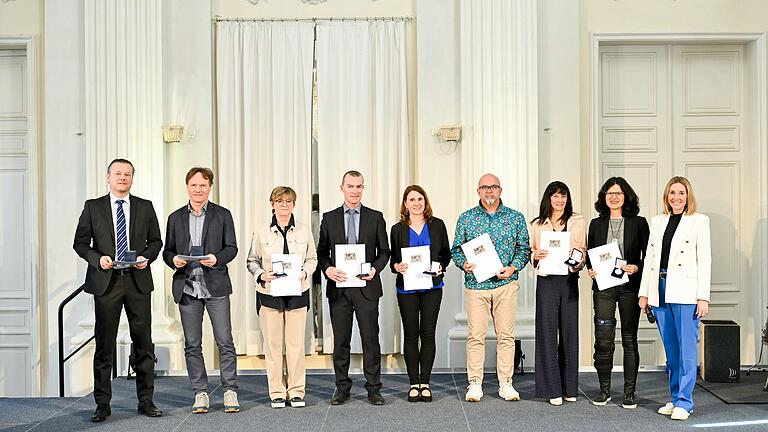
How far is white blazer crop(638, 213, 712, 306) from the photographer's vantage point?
5570 mm

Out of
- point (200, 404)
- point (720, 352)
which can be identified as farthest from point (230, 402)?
point (720, 352)

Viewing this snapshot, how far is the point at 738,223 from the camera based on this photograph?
315 inches

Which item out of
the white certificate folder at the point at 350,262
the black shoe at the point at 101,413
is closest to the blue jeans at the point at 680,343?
the white certificate folder at the point at 350,262

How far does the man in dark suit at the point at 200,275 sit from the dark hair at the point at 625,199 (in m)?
2.70

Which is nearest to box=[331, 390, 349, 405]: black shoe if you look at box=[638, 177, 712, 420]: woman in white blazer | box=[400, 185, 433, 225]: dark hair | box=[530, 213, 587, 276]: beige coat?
box=[400, 185, 433, 225]: dark hair

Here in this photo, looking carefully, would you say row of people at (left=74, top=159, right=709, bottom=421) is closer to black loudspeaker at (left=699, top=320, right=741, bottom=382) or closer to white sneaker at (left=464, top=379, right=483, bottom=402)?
white sneaker at (left=464, top=379, right=483, bottom=402)

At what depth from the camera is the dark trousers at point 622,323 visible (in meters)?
5.91

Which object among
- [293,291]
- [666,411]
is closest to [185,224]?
[293,291]

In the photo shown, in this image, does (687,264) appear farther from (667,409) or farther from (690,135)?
(690,135)

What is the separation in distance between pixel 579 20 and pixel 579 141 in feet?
3.78

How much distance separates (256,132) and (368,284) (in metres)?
2.30

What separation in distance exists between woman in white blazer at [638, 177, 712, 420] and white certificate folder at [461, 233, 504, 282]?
1059mm

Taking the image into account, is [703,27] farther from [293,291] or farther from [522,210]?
[293,291]

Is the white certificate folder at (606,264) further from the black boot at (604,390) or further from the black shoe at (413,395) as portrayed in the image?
the black shoe at (413,395)
